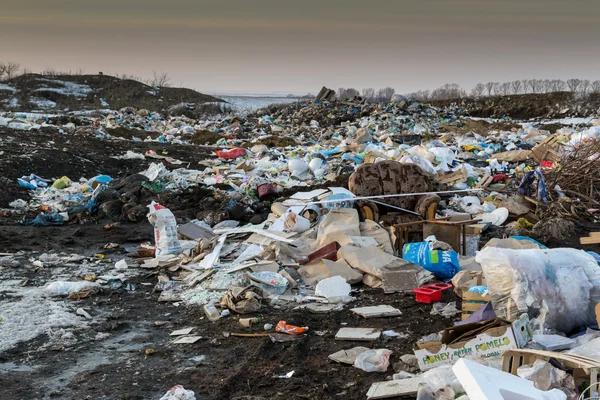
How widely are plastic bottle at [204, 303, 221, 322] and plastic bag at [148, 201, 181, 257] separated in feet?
6.06

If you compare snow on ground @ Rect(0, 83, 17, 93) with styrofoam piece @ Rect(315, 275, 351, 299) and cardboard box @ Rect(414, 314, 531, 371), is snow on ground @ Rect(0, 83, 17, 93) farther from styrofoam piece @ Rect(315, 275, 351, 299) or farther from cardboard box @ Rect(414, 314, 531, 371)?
cardboard box @ Rect(414, 314, 531, 371)

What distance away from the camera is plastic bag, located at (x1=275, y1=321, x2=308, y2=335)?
4.36 meters

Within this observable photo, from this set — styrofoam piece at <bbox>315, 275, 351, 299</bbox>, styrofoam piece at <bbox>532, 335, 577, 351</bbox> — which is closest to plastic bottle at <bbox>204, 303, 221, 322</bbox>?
styrofoam piece at <bbox>315, 275, 351, 299</bbox>

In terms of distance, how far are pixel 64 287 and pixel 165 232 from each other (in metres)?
1.40

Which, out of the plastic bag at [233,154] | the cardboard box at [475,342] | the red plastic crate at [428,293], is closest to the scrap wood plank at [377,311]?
the red plastic crate at [428,293]

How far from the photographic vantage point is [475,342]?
10.8 ft

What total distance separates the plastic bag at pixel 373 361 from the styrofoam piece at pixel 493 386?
1376 millimetres

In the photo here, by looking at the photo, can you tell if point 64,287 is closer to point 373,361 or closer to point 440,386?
point 373,361

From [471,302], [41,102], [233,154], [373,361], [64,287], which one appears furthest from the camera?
[41,102]

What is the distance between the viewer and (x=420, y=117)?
914 inches

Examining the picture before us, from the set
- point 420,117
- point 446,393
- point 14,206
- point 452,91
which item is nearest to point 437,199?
point 446,393

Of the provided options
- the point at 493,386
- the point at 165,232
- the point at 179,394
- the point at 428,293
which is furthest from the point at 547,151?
the point at 493,386

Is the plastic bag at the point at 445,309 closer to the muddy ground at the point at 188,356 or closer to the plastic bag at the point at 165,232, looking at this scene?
the muddy ground at the point at 188,356

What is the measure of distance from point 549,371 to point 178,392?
195 cm
